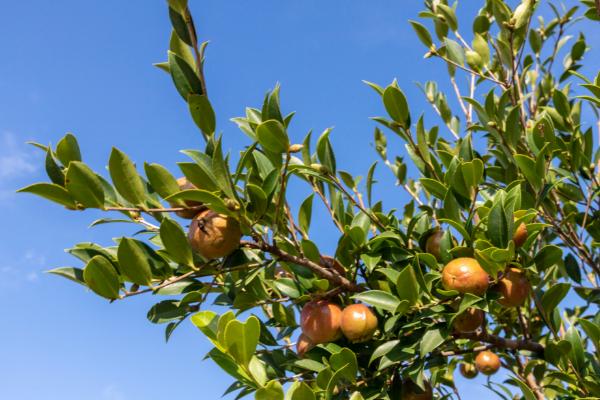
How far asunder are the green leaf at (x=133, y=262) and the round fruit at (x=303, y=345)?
621 mm

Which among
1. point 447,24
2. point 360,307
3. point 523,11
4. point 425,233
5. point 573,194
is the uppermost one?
point 447,24

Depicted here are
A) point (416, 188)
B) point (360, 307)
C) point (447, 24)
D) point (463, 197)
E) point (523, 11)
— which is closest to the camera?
point (360, 307)

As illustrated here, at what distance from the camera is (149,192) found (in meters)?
1.78

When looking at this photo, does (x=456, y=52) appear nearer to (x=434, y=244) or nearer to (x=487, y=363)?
(x=434, y=244)

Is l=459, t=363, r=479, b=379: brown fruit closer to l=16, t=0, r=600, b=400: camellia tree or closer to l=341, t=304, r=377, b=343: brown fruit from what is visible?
l=16, t=0, r=600, b=400: camellia tree

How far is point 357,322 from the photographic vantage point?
1.87 meters

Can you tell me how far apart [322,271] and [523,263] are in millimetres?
716

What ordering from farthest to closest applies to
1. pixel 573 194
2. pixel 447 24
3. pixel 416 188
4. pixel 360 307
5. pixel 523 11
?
pixel 416 188, pixel 447 24, pixel 573 194, pixel 523 11, pixel 360 307

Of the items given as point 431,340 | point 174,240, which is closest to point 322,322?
point 431,340

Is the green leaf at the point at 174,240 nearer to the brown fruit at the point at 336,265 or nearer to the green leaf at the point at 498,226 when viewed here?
the brown fruit at the point at 336,265

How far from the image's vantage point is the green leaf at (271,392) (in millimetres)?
1517

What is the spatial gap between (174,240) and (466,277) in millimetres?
848

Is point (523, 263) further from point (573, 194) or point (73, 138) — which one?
point (73, 138)

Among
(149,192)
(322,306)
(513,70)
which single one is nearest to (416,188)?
(513,70)
